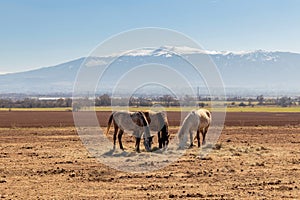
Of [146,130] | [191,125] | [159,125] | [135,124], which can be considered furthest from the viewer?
[191,125]

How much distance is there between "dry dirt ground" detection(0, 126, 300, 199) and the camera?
41.1 ft

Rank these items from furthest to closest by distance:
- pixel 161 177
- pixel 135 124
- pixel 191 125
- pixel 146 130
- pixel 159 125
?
pixel 191 125
pixel 159 125
pixel 135 124
pixel 146 130
pixel 161 177

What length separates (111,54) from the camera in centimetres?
1938

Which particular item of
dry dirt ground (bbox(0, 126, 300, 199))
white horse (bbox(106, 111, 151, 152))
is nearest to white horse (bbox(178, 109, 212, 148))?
dry dirt ground (bbox(0, 126, 300, 199))

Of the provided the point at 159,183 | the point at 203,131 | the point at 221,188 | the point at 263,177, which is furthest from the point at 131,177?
the point at 203,131

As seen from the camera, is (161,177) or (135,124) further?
(135,124)

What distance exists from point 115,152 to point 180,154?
3.22 metres

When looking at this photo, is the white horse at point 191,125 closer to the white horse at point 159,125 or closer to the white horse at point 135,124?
the white horse at point 159,125

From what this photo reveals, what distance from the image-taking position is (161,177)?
14.9 meters

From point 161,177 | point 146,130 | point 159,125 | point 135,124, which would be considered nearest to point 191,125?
point 159,125

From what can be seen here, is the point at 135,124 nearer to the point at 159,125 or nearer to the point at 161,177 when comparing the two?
the point at 159,125

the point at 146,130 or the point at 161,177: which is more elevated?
the point at 146,130

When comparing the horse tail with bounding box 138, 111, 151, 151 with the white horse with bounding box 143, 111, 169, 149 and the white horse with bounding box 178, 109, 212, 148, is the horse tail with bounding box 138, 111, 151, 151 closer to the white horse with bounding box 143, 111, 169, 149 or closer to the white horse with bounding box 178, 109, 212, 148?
the white horse with bounding box 143, 111, 169, 149

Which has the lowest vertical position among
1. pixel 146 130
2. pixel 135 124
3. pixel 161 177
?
pixel 161 177
